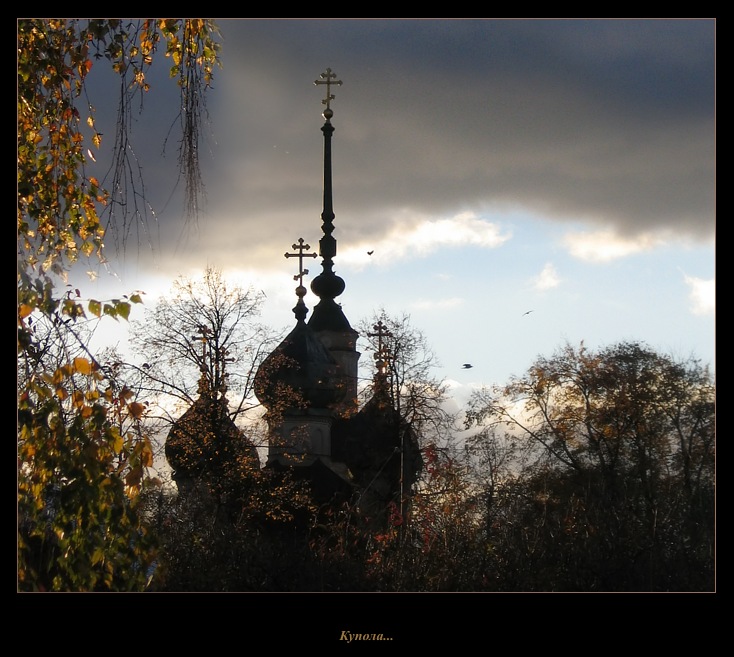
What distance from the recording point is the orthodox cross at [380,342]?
604 inches

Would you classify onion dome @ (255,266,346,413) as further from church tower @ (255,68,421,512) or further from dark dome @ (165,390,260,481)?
dark dome @ (165,390,260,481)

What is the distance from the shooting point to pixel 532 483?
10844mm

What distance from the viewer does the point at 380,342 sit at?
53.7 ft

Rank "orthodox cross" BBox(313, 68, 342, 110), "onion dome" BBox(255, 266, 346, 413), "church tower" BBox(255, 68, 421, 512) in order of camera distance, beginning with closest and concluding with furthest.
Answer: "orthodox cross" BBox(313, 68, 342, 110)
"church tower" BBox(255, 68, 421, 512)
"onion dome" BBox(255, 266, 346, 413)

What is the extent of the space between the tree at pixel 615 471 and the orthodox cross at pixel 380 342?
4.23 m

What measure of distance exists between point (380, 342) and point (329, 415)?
8785 millimetres

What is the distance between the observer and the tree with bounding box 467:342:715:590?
8.98m

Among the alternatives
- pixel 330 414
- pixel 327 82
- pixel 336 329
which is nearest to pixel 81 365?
pixel 327 82

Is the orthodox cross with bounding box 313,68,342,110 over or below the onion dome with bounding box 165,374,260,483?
over

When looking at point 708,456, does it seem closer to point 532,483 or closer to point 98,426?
point 532,483

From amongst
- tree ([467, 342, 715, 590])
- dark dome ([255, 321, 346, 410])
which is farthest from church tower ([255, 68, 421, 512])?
tree ([467, 342, 715, 590])

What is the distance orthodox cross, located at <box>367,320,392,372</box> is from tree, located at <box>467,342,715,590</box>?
4231 mm
